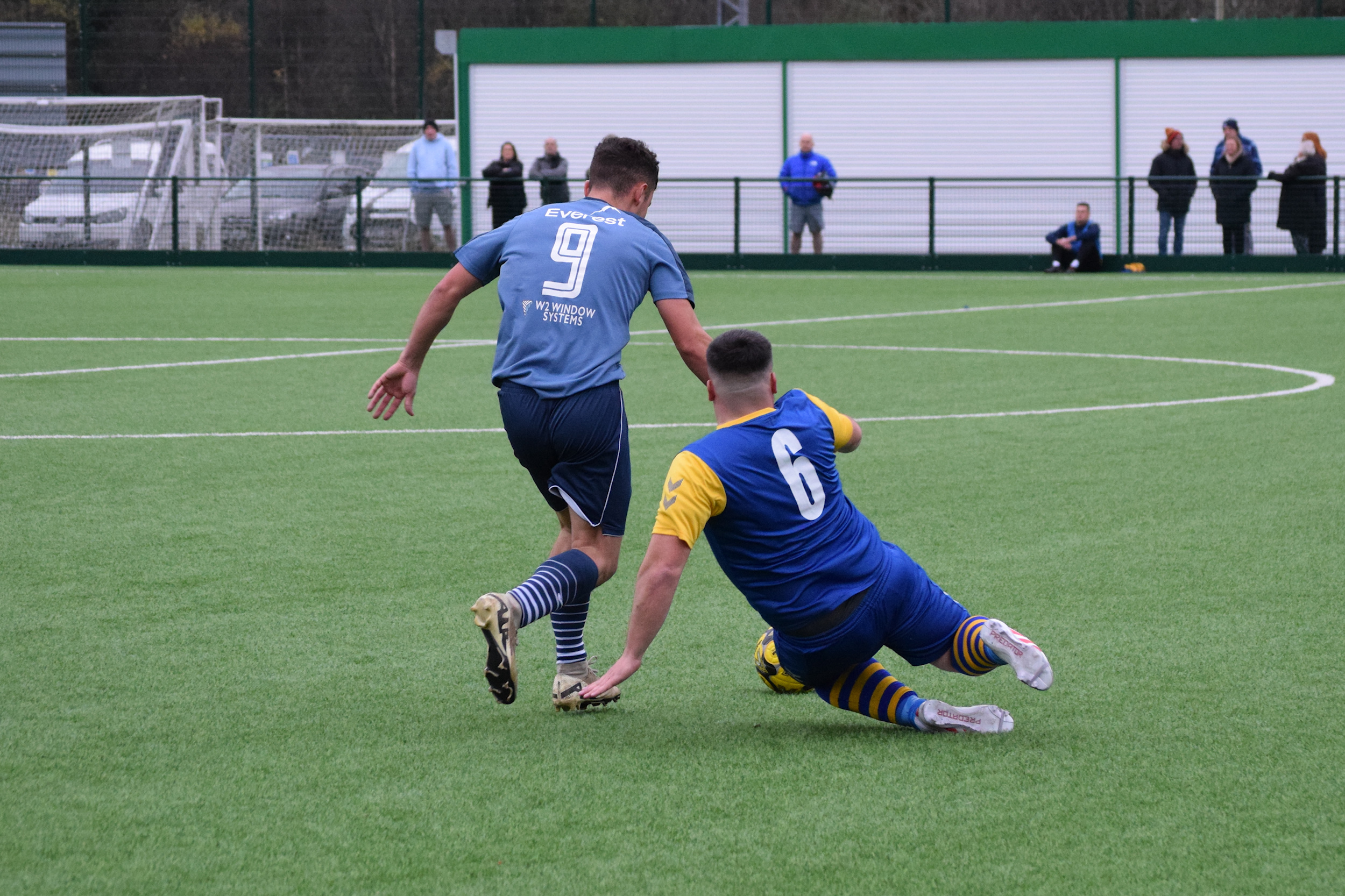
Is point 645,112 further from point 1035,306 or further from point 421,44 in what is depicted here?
point 1035,306

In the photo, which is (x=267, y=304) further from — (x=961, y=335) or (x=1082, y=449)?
(x=1082, y=449)

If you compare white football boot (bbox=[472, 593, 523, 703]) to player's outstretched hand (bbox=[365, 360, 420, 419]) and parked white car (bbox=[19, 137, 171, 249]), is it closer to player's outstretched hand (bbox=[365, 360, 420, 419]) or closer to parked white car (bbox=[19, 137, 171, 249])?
player's outstretched hand (bbox=[365, 360, 420, 419])

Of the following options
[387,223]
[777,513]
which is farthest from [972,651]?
[387,223]

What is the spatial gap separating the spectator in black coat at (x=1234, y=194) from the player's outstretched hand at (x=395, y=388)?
71.5ft

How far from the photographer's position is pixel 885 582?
→ 14.1ft

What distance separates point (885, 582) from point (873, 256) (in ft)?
75.1

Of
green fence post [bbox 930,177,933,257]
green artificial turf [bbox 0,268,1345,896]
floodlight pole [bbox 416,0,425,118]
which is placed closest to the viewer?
green artificial turf [bbox 0,268,1345,896]

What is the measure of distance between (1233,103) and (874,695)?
26.9 meters

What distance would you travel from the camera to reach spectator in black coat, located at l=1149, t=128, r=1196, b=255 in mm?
25438

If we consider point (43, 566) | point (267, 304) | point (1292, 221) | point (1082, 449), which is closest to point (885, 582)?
point (43, 566)

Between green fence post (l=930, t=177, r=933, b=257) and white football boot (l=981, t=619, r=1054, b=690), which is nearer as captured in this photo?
white football boot (l=981, t=619, r=1054, b=690)

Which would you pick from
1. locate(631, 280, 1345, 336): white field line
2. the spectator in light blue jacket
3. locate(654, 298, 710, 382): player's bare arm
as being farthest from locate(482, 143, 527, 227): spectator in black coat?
locate(654, 298, 710, 382): player's bare arm

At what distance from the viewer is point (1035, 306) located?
1914 cm

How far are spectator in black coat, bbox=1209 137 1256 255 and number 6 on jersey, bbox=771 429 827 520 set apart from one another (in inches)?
873
